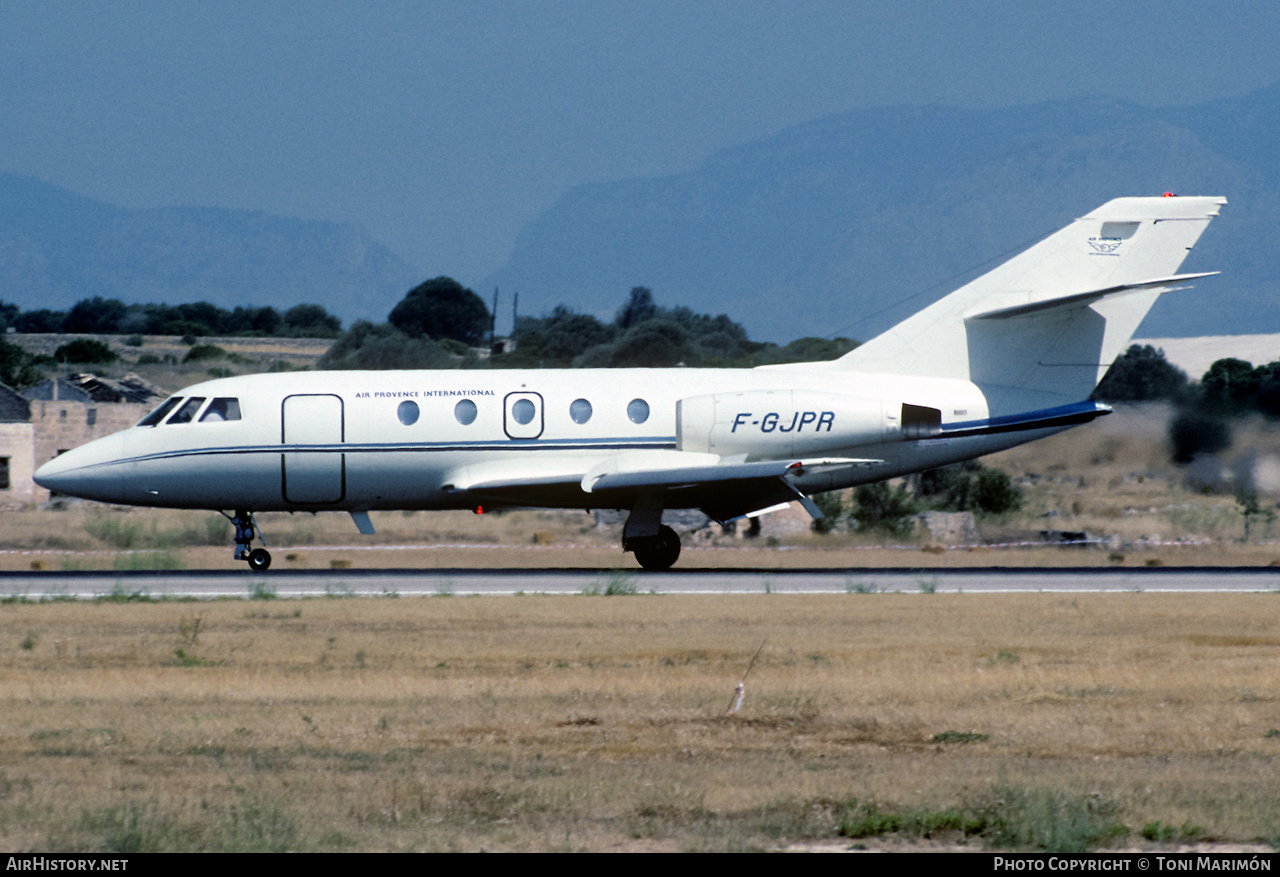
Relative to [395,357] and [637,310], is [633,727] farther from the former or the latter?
[637,310]

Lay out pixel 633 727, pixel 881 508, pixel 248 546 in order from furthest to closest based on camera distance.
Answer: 1. pixel 881 508
2. pixel 248 546
3. pixel 633 727

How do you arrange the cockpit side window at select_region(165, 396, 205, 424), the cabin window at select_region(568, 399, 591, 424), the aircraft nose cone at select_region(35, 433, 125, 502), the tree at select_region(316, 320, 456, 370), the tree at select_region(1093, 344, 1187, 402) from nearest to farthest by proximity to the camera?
the cabin window at select_region(568, 399, 591, 424)
the aircraft nose cone at select_region(35, 433, 125, 502)
the cockpit side window at select_region(165, 396, 205, 424)
the tree at select_region(1093, 344, 1187, 402)
the tree at select_region(316, 320, 456, 370)

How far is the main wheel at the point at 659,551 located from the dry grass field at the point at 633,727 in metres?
6.94

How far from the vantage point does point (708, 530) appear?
133ft

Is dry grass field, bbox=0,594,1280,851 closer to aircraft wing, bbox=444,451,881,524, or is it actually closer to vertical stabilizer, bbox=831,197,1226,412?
aircraft wing, bbox=444,451,881,524

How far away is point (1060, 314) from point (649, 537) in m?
8.20

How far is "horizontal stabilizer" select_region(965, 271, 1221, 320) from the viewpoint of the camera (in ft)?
84.8

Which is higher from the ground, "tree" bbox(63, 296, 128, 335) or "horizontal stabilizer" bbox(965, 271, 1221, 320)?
"tree" bbox(63, 296, 128, 335)

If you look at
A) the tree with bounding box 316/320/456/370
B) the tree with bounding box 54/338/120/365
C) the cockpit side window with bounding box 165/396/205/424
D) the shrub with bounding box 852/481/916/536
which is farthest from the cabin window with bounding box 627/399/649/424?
the tree with bounding box 54/338/120/365

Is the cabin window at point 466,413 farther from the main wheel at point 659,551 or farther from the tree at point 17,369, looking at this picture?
the tree at point 17,369

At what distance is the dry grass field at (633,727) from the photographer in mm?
8719

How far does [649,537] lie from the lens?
27.5m

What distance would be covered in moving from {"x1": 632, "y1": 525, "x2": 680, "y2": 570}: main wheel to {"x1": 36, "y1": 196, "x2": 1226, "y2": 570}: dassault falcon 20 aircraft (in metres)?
0.04

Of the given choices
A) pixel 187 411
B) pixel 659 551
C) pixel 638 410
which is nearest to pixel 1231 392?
pixel 659 551
